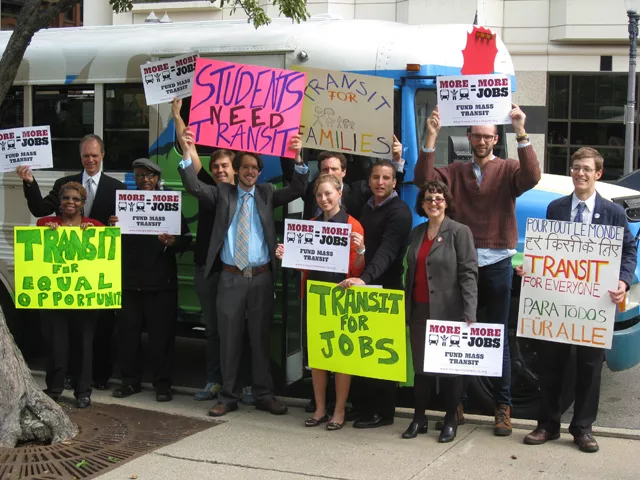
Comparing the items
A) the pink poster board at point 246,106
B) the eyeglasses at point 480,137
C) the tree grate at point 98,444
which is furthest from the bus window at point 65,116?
the eyeglasses at point 480,137

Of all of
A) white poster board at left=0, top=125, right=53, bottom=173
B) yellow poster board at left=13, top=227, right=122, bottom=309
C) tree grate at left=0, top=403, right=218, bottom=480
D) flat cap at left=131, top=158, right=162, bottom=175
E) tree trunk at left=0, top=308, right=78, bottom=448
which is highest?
white poster board at left=0, top=125, right=53, bottom=173

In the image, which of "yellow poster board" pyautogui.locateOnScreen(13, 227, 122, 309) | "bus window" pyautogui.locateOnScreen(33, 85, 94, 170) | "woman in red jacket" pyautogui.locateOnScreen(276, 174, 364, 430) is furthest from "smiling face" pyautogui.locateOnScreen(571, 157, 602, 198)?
"bus window" pyautogui.locateOnScreen(33, 85, 94, 170)

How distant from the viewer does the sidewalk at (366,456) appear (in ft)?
17.9

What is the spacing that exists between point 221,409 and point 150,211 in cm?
161

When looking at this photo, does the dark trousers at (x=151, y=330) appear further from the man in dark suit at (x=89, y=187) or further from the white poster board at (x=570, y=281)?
the white poster board at (x=570, y=281)

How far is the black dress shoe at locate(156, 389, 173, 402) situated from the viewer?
711cm

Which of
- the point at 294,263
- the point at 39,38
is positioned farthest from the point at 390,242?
the point at 39,38

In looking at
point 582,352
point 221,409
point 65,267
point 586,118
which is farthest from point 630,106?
point 65,267

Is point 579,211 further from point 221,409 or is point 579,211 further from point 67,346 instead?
point 67,346

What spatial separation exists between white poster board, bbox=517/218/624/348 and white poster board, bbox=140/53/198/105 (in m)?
2.88

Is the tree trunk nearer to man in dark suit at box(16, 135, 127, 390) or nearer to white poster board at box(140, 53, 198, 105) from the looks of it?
man in dark suit at box(16, 135, 127, 390)

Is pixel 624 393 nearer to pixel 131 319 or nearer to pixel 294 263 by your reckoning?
pixel 294 263

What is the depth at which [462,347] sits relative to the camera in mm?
5949

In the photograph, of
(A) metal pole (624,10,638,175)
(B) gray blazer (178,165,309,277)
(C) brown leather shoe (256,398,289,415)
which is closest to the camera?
(B) gray blazer (178,165,309,277)
